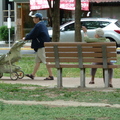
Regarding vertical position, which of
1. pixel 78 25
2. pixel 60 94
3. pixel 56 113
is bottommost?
pixel 60 94

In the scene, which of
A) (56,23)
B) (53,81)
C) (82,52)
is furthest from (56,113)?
(56,23)

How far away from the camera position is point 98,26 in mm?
22859

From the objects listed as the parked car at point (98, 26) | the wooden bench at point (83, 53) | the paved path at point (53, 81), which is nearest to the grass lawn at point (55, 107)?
the wooden bench at point (83, 53)

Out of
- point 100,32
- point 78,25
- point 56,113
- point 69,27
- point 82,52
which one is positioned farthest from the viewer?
point 69,27

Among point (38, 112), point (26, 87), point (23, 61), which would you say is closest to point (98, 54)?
point (26, 87)

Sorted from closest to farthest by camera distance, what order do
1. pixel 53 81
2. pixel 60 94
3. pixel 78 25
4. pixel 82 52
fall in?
pixel 60 94 → pixel 82 52 → pixel 53 81 → pixel 78 25

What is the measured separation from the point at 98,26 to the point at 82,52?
13.1 m

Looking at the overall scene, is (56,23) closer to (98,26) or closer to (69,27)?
(69,27)

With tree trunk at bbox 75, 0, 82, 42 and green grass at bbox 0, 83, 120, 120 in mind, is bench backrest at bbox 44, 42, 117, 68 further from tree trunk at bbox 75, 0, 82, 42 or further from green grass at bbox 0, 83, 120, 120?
tree trunk at bbox 75, 0, 82, 42

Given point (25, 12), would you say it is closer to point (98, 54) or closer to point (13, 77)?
point (13, 77)

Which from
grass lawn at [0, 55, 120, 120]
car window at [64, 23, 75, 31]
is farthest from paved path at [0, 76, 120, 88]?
car window at [64, 23, 75, 31]

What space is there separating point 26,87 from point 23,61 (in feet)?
22.2

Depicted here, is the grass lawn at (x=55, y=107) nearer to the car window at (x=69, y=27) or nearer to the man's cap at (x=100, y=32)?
the man's cap at (x=100, y=32)

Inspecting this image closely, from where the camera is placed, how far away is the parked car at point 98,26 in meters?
22.3
